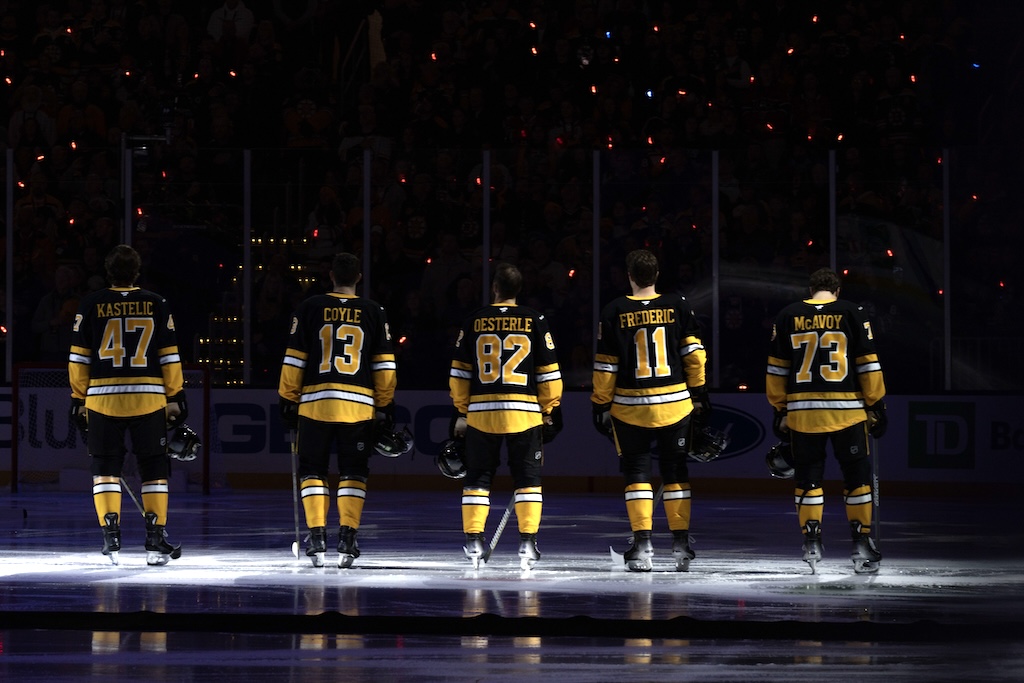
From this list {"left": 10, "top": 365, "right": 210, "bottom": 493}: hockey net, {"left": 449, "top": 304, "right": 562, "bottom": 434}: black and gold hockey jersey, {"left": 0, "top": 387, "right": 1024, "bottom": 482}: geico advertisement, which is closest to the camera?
{"left": 449, "top": 304, "right": 562, "bottom": 434}: black and gold hockey jersey

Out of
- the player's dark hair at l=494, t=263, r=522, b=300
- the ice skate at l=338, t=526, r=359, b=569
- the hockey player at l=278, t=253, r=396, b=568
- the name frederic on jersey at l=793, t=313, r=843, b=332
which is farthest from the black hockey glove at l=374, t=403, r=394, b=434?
the name frederic on jersey at l=793, t=313, r=843, b=332

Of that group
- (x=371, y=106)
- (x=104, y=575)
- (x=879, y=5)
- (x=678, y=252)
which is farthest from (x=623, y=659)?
(x=879, y=5)

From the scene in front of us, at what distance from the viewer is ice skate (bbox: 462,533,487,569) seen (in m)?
9.83

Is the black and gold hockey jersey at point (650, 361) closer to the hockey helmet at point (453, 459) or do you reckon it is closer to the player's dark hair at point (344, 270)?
the hockey helmet at point (453, 459)

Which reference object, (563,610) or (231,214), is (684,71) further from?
(563,610)

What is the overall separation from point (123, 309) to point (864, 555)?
4783 millimetres

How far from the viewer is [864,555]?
31.7 ft

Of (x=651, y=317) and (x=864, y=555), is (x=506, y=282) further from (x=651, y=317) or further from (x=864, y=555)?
(x=864, y=555)

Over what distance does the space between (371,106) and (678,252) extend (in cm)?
450

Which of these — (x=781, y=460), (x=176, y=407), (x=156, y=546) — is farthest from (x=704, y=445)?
(x=156, y=546)

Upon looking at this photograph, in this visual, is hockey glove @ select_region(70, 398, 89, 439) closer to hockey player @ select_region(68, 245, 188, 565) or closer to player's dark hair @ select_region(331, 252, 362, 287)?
A: hockey player @ select_region(68, 245, 188, 565)

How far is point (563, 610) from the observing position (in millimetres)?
8016

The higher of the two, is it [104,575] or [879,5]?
[879,5]

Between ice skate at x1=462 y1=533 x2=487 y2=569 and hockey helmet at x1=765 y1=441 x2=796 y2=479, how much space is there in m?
Answer: 1.84
